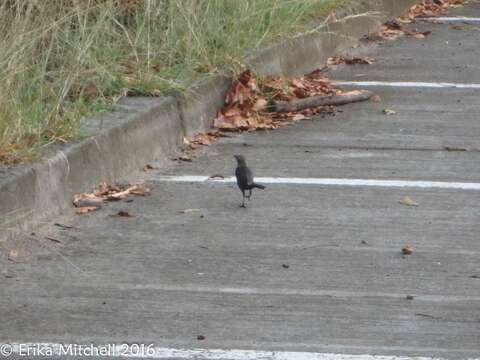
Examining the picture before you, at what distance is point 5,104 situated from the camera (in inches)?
270

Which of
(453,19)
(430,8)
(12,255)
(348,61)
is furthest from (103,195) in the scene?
(430,8)

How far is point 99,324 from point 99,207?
6.07ft

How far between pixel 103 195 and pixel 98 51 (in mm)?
1802

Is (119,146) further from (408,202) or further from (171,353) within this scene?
(171,353)

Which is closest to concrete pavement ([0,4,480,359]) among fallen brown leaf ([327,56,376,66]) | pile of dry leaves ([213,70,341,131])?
pile of dry leaves ([213,70,341,131])

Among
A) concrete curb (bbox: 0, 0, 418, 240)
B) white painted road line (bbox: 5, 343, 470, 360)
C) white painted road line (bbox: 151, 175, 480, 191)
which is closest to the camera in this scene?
white painted road line (bbox: 5, 343, 470, 360)

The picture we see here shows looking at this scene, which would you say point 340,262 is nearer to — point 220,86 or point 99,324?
point 99,324

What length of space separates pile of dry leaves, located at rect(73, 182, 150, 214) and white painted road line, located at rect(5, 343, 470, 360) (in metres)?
2.01

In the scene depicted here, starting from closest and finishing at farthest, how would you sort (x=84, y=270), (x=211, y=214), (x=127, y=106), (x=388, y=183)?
(x=84, y=270) < (x=211, y=214) < (x=388, y=183) < (x=127, y=106)

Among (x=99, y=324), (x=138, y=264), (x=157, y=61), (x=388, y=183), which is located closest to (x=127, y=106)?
(x=157, y=61)

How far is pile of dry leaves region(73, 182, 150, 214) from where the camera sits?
22.2ft

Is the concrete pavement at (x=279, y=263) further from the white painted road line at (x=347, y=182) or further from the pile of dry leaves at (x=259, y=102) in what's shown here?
the pile of dry leaves at (x=259, y=102)

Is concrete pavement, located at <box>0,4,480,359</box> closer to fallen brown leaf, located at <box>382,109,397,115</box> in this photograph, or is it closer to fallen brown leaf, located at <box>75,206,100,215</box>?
fallen brown leaf, located at <box>75,206,100,215</box>

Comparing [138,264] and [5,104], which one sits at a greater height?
[5,104]
